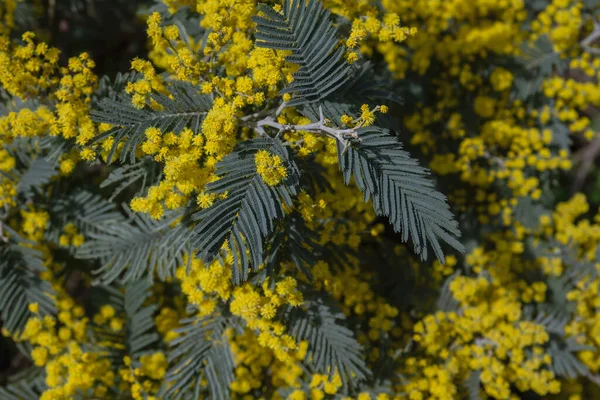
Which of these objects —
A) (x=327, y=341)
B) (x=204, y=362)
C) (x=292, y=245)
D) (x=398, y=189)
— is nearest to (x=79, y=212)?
(x=204, y=362)

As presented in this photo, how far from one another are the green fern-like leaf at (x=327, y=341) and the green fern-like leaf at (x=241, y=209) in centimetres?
76

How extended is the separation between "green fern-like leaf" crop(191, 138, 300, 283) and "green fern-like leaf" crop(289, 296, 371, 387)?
0.76 meters

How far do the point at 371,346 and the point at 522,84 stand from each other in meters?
2.50

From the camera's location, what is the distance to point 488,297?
3.76 metres

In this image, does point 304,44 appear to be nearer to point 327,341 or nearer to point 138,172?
point 138,172

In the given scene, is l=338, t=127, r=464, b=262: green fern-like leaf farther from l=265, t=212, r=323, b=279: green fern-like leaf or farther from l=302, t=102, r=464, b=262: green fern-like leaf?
l=265, t=212, r=323, b=279: green fern-like leaf

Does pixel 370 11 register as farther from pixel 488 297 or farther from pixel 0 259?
pixel 0 259

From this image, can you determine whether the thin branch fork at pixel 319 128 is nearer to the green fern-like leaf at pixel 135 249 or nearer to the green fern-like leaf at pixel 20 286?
the green fern-like leaf at pixel 135 249

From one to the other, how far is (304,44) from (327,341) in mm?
1611

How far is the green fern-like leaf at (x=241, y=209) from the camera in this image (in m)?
2.11

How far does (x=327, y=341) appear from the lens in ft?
9.43

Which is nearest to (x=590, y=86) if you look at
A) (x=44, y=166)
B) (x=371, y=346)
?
(x=371, y=346)

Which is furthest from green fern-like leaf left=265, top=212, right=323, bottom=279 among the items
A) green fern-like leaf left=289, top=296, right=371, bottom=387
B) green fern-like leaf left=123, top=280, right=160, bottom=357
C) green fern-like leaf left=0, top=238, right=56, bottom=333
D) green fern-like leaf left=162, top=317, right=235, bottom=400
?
green fern-like leaf left=0, top=238, right=56, bottom=333

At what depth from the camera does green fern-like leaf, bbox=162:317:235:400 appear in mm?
2920
